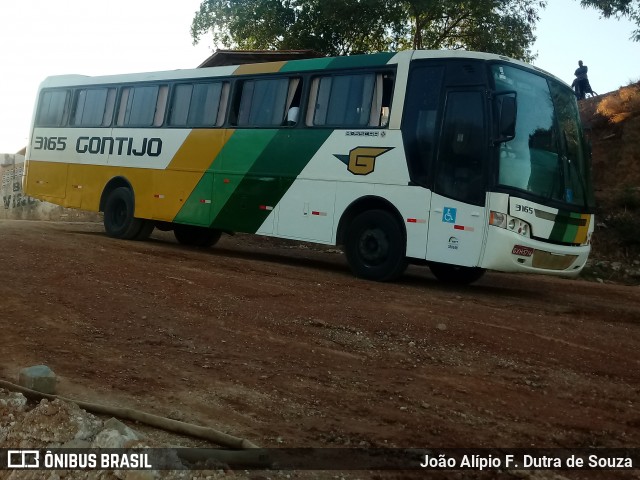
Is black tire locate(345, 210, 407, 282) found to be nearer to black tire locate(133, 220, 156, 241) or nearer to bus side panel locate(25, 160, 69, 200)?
black tire locate(133, 220, 156, 241)

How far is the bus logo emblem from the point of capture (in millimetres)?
11602

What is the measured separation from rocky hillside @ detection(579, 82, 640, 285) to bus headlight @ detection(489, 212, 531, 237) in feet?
15.0

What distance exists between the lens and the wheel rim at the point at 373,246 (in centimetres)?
1148

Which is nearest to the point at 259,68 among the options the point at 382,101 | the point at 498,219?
the point at 382,101

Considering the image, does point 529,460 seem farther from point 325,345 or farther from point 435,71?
point 435,71

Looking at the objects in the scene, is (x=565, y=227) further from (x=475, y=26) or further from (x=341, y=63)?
(x=475, y=26)

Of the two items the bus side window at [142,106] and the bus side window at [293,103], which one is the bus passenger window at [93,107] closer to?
the bus side window at [142,106]

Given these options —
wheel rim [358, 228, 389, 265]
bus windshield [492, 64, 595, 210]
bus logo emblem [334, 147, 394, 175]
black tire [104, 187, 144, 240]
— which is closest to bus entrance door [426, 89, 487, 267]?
bus windshield [492, 64, 595, 210]

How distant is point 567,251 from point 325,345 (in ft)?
16.7

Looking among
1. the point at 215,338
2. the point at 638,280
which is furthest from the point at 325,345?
the point at 638,280

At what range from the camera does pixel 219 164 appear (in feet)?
46.3

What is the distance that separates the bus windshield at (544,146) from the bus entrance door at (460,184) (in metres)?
0.34

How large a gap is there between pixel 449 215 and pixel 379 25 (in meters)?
18.1

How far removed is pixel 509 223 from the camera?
1020cm
